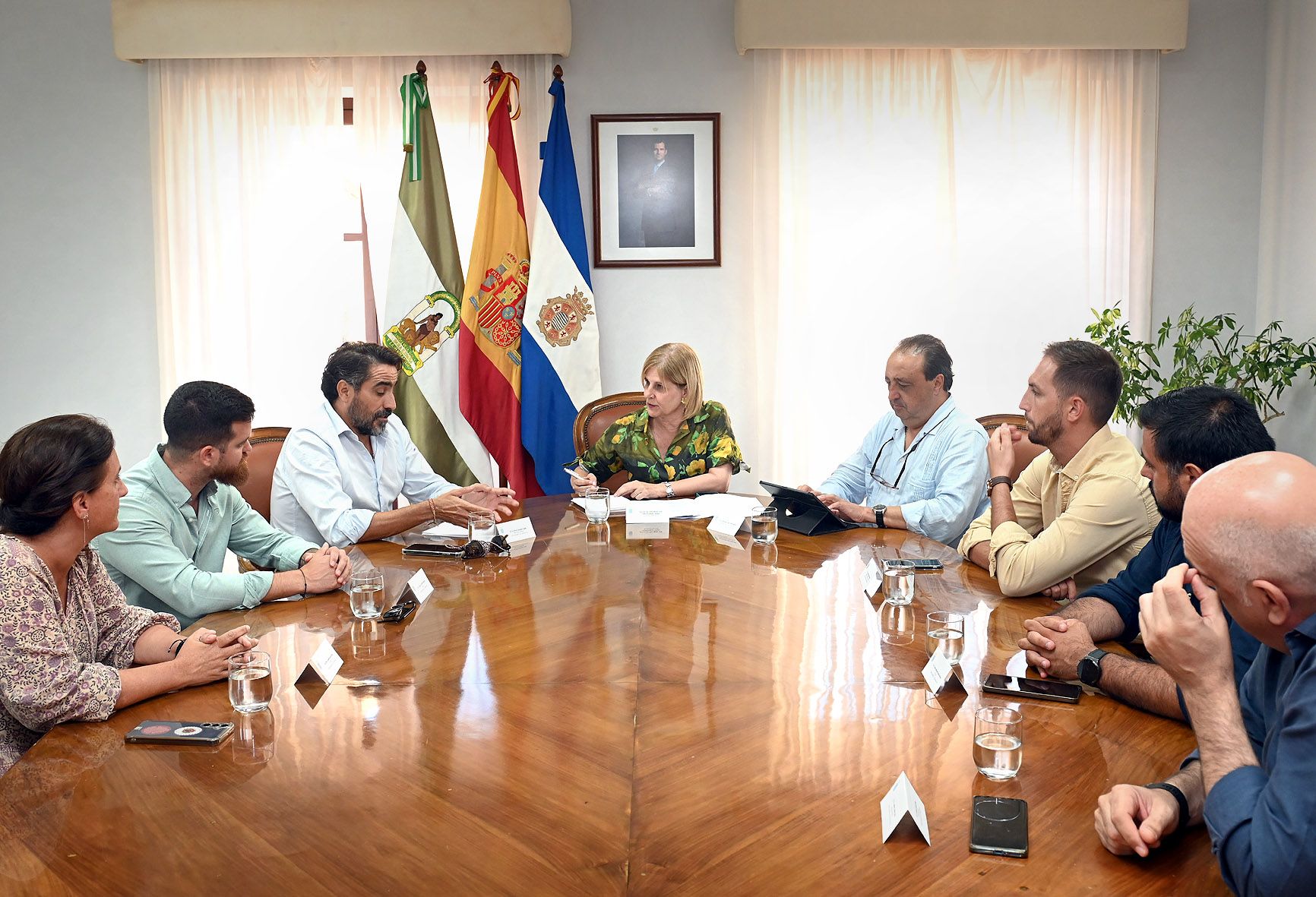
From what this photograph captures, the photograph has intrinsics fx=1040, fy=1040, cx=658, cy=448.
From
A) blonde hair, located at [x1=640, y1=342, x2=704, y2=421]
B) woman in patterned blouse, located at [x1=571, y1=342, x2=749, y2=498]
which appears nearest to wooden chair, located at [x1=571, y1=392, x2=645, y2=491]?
woman in patterned blouse, located at [x1=571, y1=342, x2=749, y2=498]

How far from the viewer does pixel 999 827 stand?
136 centimetres

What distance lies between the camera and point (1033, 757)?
5.23 ft

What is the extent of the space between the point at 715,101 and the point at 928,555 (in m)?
2.91

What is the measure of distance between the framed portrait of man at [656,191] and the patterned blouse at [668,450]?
128 cm

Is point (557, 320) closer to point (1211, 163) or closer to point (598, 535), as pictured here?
point (598, 535)

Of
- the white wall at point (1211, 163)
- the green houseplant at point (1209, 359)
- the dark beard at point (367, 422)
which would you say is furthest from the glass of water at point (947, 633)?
the white wall at point (1211, 163)

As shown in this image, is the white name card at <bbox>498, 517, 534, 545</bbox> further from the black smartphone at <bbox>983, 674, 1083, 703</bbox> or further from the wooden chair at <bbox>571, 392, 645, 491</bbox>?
the black smartphone at <bbox>983, 674, 1083, 703</bbox>

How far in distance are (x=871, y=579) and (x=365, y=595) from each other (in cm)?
122

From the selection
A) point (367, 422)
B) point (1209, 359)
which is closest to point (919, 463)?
point (1209, 359)

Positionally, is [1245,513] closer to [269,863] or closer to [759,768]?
[759,768]

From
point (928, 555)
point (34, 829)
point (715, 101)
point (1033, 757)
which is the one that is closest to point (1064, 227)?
point (715, 101)

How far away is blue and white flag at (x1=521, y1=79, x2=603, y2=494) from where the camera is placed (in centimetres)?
489

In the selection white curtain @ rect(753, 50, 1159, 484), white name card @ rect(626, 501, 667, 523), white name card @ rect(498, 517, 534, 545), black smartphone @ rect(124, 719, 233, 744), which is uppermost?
white curtain @ rect(753, 50, 1159, 484)

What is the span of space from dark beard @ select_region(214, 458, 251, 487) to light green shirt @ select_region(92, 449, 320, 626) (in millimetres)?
42
